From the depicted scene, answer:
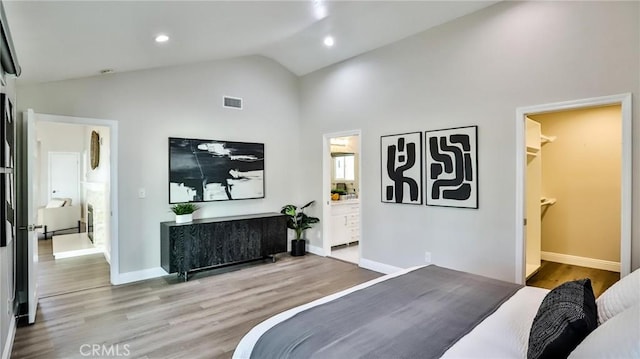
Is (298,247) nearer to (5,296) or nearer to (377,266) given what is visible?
(377,266)

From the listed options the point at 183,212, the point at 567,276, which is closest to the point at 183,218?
the point at 183,212

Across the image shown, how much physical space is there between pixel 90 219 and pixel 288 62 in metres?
5.14

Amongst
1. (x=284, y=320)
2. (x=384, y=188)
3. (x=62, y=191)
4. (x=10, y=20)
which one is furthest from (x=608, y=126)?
(x=62, y=191)

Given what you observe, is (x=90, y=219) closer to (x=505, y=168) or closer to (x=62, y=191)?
(x=62, y=191)

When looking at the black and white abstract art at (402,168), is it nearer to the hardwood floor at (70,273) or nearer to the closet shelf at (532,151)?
the closet shelf at (532,151)

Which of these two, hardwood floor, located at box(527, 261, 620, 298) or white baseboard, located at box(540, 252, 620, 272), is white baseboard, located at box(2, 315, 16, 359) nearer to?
hardwood floor, located at box(527, 261, 620, 298)

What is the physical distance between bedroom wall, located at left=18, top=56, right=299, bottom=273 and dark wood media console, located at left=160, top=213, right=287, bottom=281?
1.00 feet

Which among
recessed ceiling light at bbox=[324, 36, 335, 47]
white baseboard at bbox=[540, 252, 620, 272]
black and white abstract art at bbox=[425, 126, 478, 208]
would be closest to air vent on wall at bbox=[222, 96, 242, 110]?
recessed ceiling light at bbox=[324, 36, 335, 47]

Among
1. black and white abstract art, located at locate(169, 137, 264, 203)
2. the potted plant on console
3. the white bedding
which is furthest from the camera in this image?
the potted plant on console

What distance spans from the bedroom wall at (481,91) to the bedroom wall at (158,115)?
131 centimetres

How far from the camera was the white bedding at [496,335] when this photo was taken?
1.42 meters

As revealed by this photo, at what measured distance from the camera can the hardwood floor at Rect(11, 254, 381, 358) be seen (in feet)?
9.07

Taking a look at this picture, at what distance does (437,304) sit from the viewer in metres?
1.96

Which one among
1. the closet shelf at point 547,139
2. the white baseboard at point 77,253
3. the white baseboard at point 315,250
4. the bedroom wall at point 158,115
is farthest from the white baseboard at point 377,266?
the white baseboard at point 77,253
